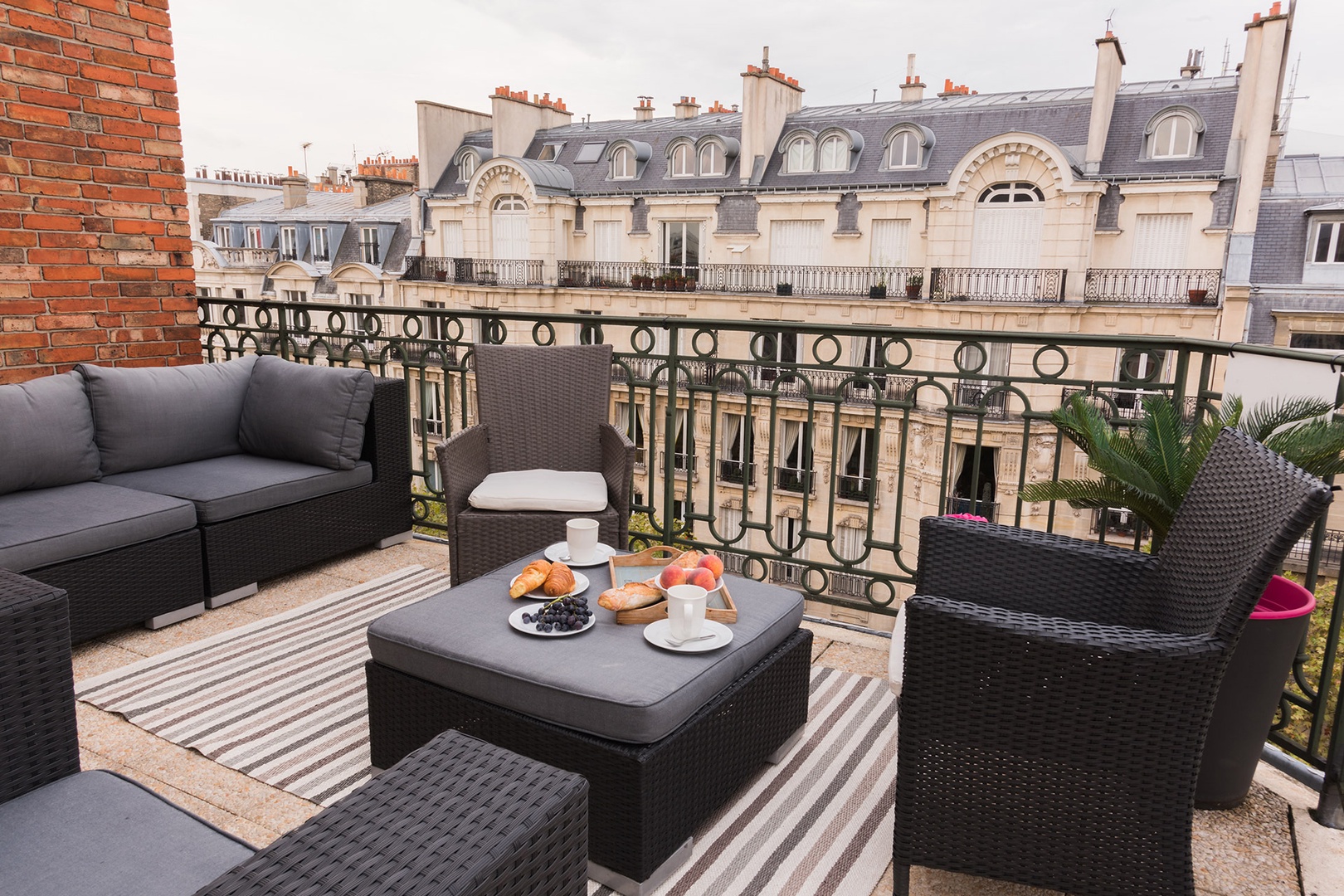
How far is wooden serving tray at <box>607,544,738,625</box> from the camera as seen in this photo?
1.92 m

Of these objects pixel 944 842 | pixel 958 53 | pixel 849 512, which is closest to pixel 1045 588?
pixel 944 842

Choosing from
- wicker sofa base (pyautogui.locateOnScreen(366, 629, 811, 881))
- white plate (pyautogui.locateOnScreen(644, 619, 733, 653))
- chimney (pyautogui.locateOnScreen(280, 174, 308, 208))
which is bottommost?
wicker sofa base (pyautogui.locateOnScreen(366, 629, 811, 881))

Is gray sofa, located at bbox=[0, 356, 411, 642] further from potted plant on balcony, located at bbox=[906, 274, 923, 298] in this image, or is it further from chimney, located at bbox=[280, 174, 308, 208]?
chimney, located at bbox=[280, 174, 308, 208]

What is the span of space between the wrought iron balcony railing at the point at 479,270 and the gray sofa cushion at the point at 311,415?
1836 cm

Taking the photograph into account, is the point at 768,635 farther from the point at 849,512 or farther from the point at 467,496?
the point at 849,512

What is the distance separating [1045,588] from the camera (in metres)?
1.81

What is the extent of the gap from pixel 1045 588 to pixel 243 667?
2315mm

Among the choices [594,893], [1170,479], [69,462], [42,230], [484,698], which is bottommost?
[594,893]

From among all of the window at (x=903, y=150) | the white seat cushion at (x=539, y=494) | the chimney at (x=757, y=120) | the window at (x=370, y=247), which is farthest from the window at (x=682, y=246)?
the white seat cushion at (x=539, y=494)

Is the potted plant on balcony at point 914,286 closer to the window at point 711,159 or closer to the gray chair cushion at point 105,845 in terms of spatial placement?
the window at point 711,159

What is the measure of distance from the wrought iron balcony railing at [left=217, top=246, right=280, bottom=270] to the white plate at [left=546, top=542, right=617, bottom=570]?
84.8 ft

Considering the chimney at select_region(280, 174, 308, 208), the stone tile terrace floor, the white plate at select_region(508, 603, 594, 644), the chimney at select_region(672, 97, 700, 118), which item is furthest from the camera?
the chimney at select_region(280, 174, 308, 208)

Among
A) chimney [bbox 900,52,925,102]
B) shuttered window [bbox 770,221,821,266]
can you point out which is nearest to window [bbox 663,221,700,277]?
shuttered window [bbox 770,221,821,266]

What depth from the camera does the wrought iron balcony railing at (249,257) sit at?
24.8 meters
